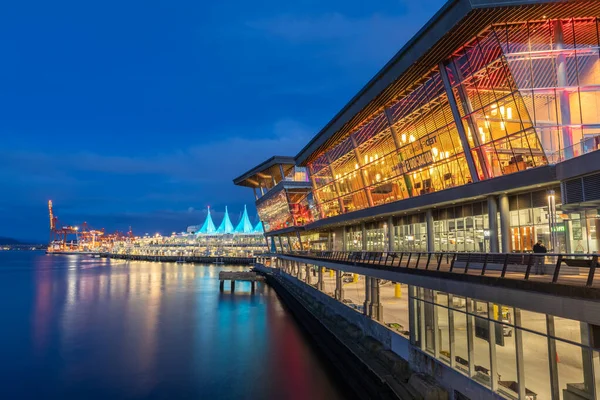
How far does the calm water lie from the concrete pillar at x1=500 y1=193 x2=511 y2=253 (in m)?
9.75

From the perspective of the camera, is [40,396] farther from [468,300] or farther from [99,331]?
[468,300]

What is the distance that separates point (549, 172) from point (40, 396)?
882 inches

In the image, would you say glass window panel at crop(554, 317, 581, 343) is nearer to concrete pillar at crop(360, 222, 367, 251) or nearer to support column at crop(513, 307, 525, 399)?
support column at crop(513, 307, 525, 399)

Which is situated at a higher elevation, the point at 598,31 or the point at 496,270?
the point at 598,31

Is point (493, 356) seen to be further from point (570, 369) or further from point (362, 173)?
point (362, 173)

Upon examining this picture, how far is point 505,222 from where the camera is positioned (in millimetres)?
20281

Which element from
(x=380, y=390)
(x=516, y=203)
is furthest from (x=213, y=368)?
(x=516, y=203)

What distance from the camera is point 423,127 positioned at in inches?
1030

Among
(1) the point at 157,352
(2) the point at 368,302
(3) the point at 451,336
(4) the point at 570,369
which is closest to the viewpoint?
(4) the point at 570,369

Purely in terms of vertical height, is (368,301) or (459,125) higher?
(459,125)

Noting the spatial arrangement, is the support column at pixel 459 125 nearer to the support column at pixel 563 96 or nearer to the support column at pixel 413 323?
the support column at pixel 563 96

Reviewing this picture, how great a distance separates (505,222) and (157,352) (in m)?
20.0

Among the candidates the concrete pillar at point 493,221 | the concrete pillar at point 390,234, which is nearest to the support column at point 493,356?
the concrete pillar at point 493,221

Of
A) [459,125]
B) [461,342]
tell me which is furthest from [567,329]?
[459,125]
